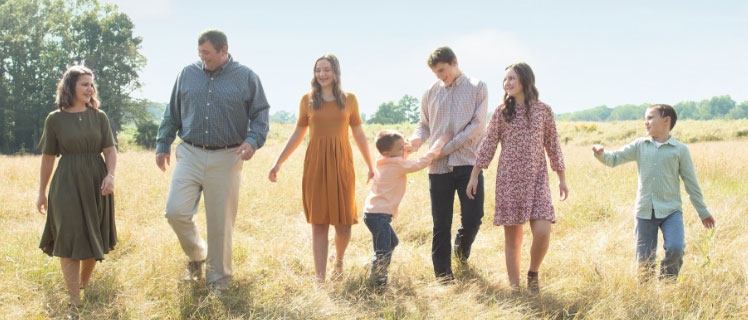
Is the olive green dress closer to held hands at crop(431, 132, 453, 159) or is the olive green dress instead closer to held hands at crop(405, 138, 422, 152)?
held hands at crop(405, 138, 422, 152)

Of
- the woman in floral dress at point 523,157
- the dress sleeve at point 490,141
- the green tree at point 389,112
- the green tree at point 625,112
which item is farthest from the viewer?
the green tree at point 625,112

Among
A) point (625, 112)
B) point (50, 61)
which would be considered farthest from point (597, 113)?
point (50, 61)

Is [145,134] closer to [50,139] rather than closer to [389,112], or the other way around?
[50,139]

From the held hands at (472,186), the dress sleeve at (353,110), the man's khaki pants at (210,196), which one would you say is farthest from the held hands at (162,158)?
the held hands at (472,186)

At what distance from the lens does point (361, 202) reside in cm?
726

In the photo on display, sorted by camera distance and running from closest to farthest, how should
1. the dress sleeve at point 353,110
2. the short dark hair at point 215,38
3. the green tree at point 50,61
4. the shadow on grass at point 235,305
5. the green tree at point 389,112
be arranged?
the shadow on grass at point 235,305, the short dark hair at point 215,38, the dress sleeve at point 353,110, the green tree at point 50,61, the green tree at point 389,112

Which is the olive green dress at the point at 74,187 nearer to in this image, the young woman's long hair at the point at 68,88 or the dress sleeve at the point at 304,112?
the young woman's long hair at the point at 68,88

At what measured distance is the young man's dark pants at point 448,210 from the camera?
383cm

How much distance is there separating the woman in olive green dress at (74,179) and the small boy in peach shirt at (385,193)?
6.17 ft

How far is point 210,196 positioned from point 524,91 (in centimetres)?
243

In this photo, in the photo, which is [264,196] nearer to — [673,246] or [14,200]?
[14,200]

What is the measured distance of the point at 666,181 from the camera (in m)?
3.62

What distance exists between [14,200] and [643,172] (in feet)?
26.3

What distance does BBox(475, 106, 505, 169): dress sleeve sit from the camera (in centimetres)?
359
